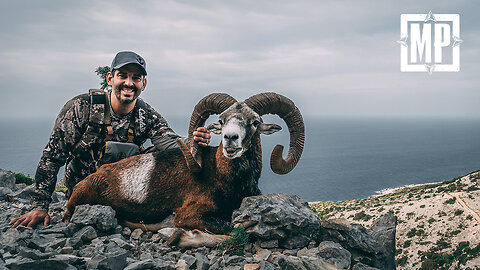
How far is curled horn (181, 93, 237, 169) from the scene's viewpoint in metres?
6.61

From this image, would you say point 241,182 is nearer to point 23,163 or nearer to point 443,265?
point 443,265

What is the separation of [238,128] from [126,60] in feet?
9.47

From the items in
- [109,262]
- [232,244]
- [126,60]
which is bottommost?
[232,244]

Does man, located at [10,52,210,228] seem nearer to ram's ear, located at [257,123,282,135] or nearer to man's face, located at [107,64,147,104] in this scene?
man's face, located at [107,64,147,104]

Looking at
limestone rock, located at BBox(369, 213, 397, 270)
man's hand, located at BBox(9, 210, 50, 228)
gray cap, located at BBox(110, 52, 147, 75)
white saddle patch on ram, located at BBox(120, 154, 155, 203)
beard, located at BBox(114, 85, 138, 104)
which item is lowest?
limestone rock, located at BBox(369, 213, 397, 270)

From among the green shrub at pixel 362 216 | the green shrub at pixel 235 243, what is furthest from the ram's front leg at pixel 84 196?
the green shrub at pixel 362 216

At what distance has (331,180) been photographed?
164 metres

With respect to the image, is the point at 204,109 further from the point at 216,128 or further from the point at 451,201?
the point at 451,201

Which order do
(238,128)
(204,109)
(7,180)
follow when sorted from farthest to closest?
(7,180) → (204,109) → (238,128)

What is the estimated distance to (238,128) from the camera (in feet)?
19.4

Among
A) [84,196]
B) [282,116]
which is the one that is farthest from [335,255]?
[84,196]

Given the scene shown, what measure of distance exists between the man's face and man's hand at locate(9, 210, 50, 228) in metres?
2.78

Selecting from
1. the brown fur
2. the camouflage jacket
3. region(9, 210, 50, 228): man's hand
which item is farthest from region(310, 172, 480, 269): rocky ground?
region(9, 210, 50, 228): man's hand

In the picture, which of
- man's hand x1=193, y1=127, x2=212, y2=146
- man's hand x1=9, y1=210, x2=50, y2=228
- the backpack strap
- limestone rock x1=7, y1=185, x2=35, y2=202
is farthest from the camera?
limestone rock x1=7, y1=185, x2=35, y2=202
